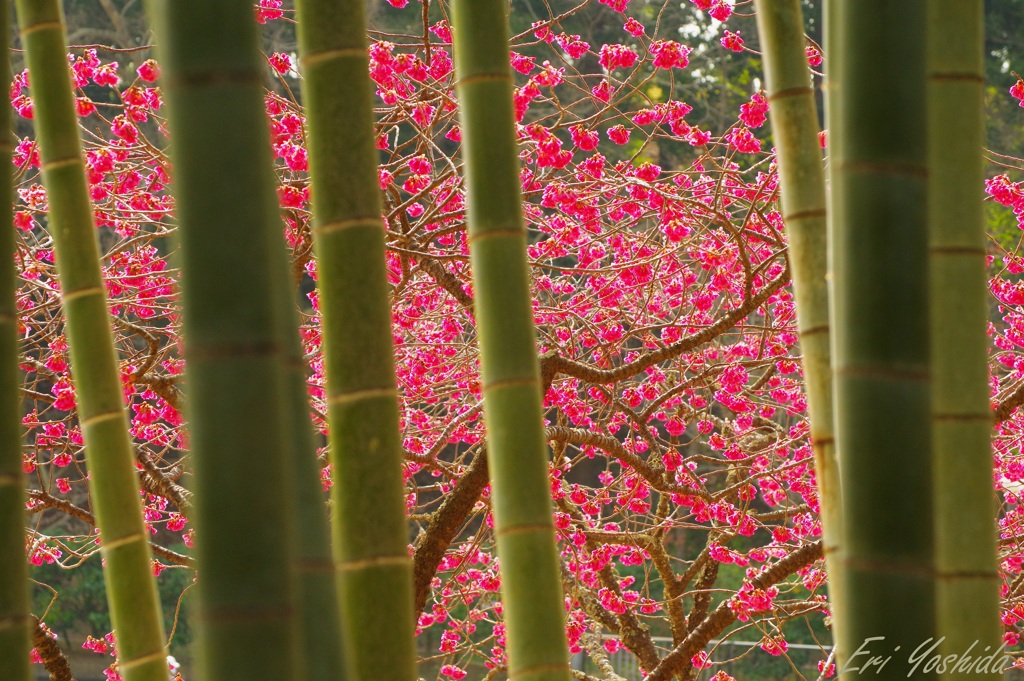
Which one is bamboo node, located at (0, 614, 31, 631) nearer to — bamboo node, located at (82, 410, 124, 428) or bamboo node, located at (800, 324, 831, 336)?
bamboo node, located at (82, 410, 124, 428)

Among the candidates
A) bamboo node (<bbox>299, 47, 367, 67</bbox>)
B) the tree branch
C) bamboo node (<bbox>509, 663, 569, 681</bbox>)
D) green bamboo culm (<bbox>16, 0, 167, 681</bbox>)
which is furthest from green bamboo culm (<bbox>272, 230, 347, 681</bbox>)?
the tree branch

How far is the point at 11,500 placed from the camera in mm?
1163

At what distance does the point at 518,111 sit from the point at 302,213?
3.55 ft

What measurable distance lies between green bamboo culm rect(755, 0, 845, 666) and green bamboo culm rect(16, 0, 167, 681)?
974 millimetres

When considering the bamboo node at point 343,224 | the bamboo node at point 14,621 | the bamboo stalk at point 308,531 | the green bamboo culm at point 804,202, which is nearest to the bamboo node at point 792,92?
the green bamboo culm at point 804,202

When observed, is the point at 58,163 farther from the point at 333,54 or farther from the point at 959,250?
the point at 959,250

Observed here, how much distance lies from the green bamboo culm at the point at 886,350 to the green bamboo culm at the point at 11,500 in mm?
873

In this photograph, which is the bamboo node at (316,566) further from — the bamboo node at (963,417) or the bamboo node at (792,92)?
the bamboo node at (792,92)

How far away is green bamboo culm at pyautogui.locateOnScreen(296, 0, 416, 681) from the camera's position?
3.65ft

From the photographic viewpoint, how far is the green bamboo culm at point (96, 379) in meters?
1.48

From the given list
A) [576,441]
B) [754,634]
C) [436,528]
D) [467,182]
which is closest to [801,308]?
[467,182]

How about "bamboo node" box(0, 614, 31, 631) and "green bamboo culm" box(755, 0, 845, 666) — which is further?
"green bamboo culm" box(755, 0, 845, 666)

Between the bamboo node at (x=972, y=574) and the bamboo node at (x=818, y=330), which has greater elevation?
the bamboo node at (x=818, y=330)

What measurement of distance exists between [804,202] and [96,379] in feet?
3.41
